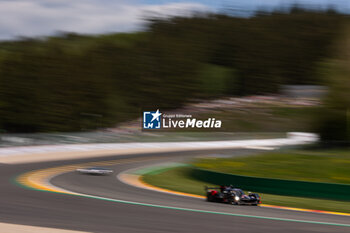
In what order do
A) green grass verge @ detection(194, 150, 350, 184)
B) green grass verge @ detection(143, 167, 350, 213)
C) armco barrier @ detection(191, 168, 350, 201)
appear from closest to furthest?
green grass verge @ detection(143, 167, 350, 213), armco barrier @ detection(191, 168, 350, 201), green grass verge @ detection(194, 150, 350, 184)

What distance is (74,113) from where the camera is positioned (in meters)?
55.1

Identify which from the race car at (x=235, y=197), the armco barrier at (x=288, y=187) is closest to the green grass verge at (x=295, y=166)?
the armco barrier at (x=288, y=187)

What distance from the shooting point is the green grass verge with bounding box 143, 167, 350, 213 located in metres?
12.7

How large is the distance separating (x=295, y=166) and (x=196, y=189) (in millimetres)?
3185

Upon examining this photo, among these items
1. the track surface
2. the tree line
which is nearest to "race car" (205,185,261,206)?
the track surface

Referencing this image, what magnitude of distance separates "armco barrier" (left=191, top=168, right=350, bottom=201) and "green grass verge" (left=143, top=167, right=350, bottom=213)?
25cm

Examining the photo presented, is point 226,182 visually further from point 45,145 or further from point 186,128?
point 186,128

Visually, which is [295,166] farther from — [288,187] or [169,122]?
[169,122]

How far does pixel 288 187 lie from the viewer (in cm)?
1431

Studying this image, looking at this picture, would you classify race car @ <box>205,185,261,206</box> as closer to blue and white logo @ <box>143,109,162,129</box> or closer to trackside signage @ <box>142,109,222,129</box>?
trackside signage @ <box>142,109,222,129</box>

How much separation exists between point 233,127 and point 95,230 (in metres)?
50.5

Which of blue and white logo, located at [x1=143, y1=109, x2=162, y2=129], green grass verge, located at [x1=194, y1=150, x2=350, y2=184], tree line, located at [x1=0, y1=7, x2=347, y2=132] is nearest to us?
green grass verge, located at [x1=194, y1=150, x2=350, y2=184]

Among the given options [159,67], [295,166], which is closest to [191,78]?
[159,67]

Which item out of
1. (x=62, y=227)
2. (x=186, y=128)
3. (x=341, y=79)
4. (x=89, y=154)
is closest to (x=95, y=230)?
(x=62, y=227)
